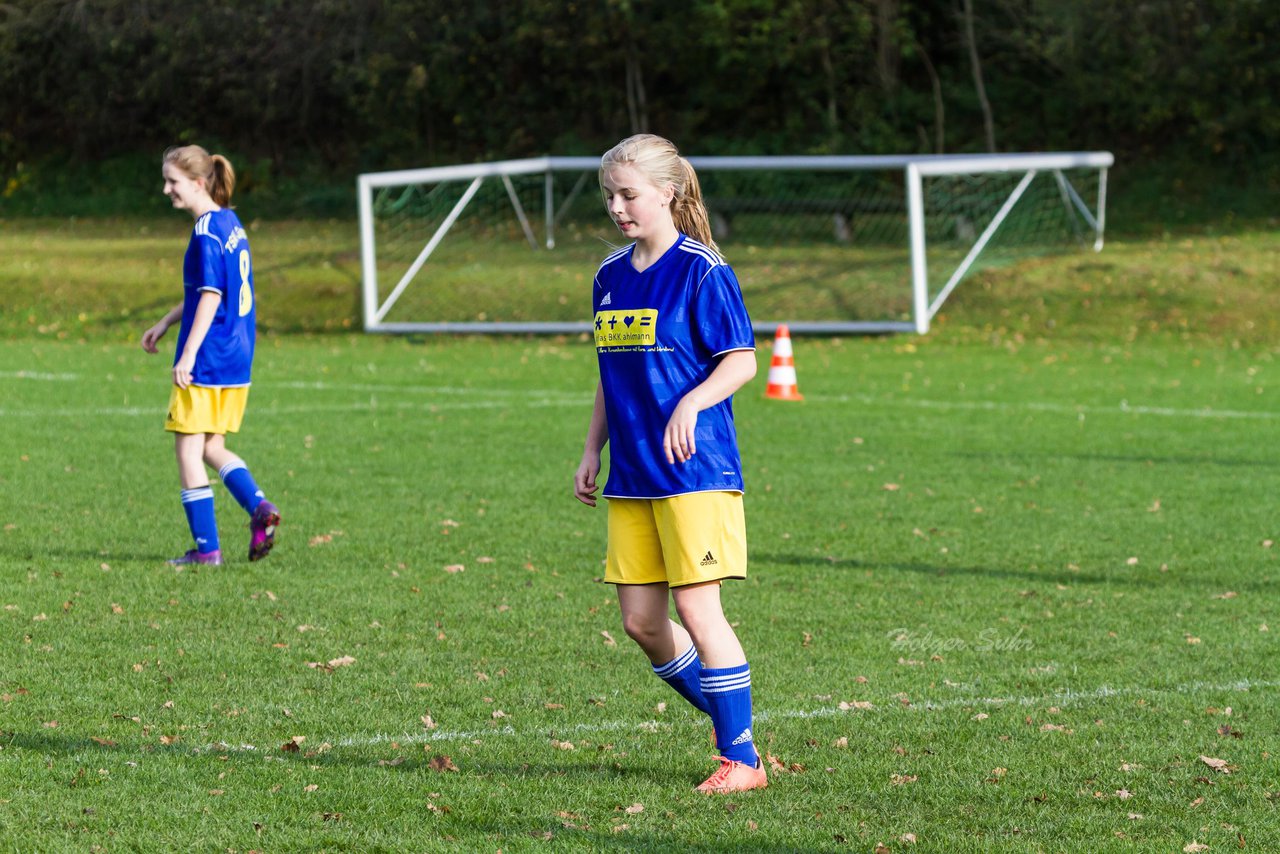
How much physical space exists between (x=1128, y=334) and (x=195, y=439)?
14.1 metres

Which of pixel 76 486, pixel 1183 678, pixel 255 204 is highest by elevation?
pixel 255 204

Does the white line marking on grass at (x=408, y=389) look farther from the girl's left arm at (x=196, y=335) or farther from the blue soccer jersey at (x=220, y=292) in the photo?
the girl's left arm at (x=196, y=335)

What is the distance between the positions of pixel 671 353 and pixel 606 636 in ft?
7.39

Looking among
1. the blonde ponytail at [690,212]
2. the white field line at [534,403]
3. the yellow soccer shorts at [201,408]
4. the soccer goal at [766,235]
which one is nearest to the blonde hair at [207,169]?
the yellow soccer shorts at [201,408]

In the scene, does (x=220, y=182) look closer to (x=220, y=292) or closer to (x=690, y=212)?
(x=220, y=292)

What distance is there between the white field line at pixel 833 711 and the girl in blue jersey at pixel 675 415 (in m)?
0.71

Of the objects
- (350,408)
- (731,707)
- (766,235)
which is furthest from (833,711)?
(766,235)

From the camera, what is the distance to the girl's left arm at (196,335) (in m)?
7.03

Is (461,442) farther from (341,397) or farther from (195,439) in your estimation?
(195,439)

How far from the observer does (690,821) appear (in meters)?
4.05

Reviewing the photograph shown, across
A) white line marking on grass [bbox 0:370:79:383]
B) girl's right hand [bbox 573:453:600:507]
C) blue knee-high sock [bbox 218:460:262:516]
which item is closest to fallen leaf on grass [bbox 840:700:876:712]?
girl's right hand [bbox 573:453:600:507]

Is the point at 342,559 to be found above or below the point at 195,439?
below

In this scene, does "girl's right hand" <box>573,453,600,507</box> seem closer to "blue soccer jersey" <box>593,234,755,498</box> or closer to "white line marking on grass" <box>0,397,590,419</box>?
"blue soccer jersey" <box>593,234,755,498</box>

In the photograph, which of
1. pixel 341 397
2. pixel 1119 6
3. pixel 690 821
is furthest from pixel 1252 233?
pixel 690 821
